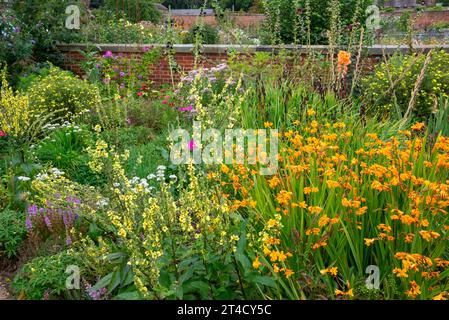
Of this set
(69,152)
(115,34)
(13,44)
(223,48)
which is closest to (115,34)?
(115,34)

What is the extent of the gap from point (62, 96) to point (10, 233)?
13.1 ft

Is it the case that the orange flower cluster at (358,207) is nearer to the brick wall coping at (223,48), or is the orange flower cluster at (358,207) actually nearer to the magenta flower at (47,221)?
the magenta flower at (47,221)

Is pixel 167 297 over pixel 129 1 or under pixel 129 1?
under

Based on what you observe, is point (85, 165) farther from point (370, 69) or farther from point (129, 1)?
point (129, 1)

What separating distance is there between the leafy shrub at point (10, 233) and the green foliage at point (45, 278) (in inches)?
17.0

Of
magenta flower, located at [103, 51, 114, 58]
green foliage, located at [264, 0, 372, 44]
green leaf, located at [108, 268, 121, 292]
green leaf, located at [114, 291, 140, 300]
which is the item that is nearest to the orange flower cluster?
green leaf, located at [114, 291, 140, 300]

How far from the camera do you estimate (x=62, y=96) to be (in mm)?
7637

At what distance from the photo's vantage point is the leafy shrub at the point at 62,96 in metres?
7.41

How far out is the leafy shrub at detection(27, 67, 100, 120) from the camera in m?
7.41

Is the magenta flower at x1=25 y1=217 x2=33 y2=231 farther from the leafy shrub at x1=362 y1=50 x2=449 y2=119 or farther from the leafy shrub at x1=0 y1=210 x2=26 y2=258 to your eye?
the leafy shrub at x1=362 y1=50 x2=449 y2=119

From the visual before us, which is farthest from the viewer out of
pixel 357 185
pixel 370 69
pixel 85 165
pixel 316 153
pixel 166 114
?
pixel 370 69

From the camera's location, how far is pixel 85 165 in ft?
17.0
